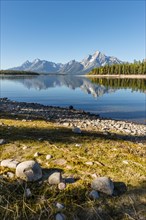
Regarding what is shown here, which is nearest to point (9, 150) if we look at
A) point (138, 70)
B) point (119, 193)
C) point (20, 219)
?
point (20, 219)

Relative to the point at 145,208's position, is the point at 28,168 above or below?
above

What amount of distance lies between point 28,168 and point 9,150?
2.33 m

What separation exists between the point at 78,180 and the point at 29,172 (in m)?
1.21

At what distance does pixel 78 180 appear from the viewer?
17.2 feet

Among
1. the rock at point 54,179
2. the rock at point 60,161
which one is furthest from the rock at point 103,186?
the rock at point 60,161

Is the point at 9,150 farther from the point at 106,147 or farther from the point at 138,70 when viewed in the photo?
the point at 138,70

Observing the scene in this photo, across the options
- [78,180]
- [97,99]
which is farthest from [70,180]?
[97,99]

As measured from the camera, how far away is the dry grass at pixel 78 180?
4.14m

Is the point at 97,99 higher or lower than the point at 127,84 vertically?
lower

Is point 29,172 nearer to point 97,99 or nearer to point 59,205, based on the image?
point 59,205

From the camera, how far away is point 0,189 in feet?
15.4

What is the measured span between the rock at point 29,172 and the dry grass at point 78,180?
147 mm

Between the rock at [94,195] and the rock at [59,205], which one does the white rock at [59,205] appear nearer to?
the rock at [59,205]

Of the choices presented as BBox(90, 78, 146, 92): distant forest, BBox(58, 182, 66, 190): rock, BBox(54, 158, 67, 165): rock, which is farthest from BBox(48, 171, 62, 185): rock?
BBox(90, 78, 146, 92): distant forest
